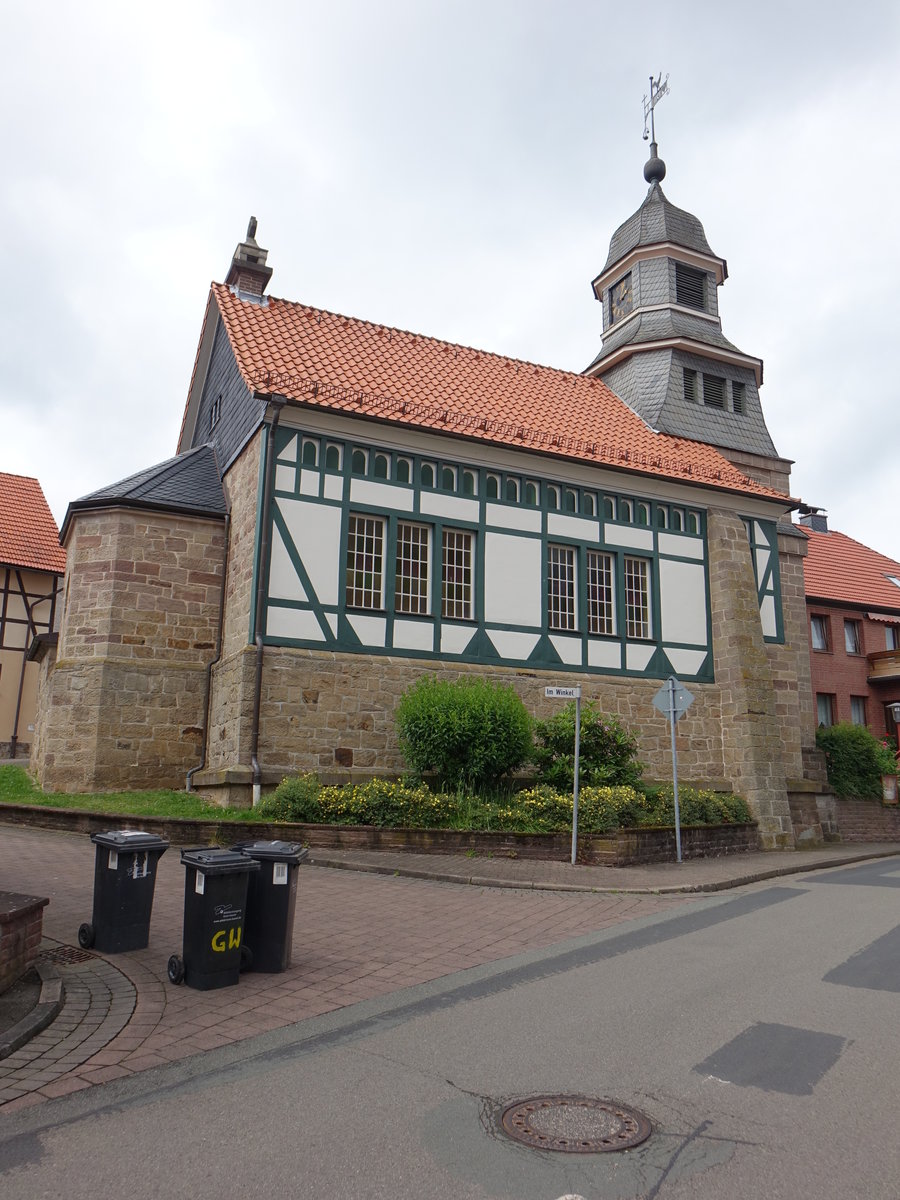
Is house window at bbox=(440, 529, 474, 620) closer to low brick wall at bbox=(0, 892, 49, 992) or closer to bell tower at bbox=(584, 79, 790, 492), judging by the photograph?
bell tower at bbox=(584, 79, 790, 492)

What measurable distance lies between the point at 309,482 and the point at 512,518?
4.15m

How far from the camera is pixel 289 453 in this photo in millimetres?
16000

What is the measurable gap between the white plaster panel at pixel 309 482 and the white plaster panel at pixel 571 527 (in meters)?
4.87

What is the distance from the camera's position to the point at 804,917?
960 cm

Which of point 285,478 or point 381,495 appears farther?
point 381,495

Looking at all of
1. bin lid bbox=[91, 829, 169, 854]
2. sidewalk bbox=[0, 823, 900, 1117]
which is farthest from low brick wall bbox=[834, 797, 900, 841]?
bin lid bbox=[91, 829, 169, 854]

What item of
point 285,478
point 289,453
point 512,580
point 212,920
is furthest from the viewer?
point 512,580

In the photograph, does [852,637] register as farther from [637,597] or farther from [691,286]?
[637,597]

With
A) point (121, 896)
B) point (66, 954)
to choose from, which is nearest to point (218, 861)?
point (121, 896)

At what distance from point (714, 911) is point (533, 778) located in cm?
580

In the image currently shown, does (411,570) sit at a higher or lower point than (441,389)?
lower

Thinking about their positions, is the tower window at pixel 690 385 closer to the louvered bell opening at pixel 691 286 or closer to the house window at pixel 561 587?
the louvered bell opening at pixel 691 286

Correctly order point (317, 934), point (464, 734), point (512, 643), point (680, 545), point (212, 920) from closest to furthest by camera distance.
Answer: point (212, 920) < point (317, 934) < point (464, 734) < point (512, 643) < point (680, 545)

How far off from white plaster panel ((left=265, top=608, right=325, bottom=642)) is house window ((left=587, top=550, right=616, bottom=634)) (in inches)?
231
